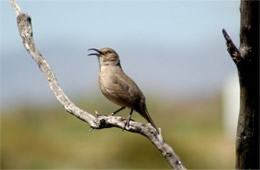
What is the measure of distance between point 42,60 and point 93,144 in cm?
3117

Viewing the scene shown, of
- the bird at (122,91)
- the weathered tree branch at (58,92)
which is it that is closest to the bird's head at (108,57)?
the bird at (122,91)

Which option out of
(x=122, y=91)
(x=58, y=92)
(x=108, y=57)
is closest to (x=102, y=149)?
(x=108, y=57)

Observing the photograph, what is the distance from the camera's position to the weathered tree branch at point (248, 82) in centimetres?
→ 253

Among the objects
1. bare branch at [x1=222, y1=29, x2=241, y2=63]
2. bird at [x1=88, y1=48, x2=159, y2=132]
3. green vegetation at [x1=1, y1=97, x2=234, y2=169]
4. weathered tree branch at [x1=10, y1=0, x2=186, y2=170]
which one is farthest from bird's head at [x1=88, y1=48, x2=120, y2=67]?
green vegetation at [x1=1, y1=97, x2=234, y2=169]

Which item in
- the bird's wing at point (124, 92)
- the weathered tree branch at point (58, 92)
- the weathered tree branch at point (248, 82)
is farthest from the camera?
the bird's wing at point (124, 92)

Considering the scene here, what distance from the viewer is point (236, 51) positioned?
258 cm

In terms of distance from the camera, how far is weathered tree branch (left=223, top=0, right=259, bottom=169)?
253 centimetres

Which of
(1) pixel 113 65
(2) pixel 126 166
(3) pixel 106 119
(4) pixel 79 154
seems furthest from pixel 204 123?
(3) pixel 106 119

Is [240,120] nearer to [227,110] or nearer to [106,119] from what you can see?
[106,119]

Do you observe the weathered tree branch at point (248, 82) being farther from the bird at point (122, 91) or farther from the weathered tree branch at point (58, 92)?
A: the bird at point (122, 91)

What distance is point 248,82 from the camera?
2561 millimetres

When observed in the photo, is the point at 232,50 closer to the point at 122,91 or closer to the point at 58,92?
the point at 58,92

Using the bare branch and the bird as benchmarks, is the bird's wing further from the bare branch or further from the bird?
the bare branch

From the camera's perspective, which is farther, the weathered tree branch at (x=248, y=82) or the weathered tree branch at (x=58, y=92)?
the weathered tree branch at (x=58, y=92)
